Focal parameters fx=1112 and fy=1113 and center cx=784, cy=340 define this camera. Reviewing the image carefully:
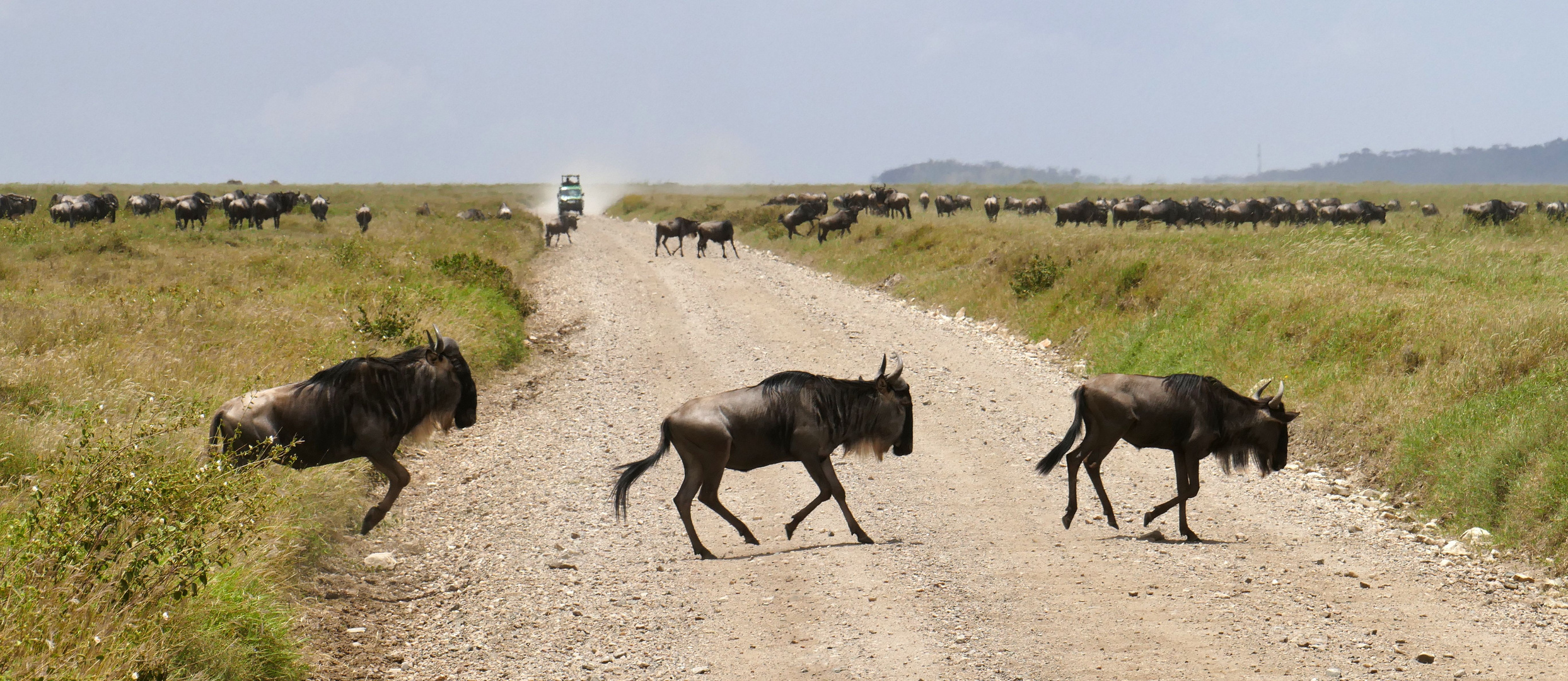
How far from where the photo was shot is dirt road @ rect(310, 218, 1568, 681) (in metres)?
6.12

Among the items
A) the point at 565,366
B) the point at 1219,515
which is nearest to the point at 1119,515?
the point at 1219,515

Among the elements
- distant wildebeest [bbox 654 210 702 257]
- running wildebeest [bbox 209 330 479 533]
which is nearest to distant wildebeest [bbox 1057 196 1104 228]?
distant wildebeest [bbox 654 210 702 257]

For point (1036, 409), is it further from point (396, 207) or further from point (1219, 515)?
point (396, 207)

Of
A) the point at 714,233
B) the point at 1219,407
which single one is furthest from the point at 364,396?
the point at 714,233

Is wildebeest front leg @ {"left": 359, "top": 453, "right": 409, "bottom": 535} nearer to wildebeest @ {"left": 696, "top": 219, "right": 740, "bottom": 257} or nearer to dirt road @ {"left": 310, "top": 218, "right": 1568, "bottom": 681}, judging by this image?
dirt road @ {"left": 310, "top": 218, "right": 1568, "bottom": 681}

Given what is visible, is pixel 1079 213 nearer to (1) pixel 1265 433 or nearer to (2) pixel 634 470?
(1) pixel 1265 433

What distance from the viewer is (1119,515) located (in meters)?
9.27

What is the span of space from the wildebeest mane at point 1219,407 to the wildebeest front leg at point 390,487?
19.8ft

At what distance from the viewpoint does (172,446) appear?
27.5 feet

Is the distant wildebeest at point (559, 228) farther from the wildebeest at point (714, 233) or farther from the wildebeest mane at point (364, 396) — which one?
the wildebeest mane at point (364, 396)

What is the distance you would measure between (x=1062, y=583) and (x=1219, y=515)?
2743 mm

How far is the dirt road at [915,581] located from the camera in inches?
241

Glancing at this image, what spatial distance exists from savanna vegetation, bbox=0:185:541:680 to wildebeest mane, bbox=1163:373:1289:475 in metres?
6.51

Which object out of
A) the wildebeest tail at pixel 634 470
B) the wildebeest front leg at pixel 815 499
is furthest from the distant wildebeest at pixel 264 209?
the wildebeest front leg at pixel 815 499
